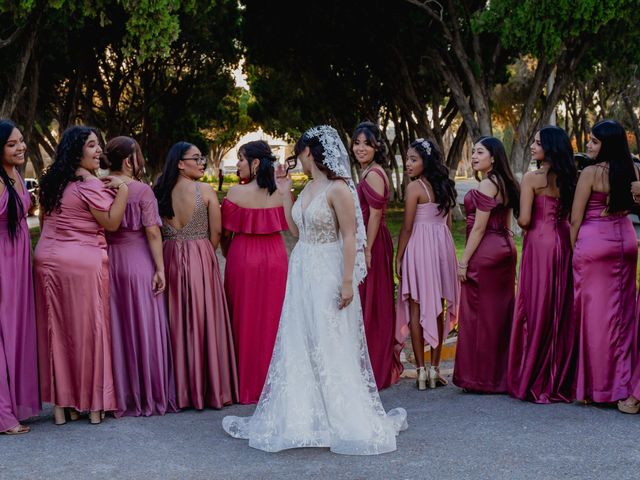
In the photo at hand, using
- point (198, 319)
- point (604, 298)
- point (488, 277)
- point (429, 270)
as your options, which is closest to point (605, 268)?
point (604, 298)

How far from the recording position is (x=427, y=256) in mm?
7773

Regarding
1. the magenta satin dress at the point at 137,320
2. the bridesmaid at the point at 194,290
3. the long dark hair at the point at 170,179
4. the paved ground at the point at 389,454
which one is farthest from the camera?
the long dark hair at the point at 170,179

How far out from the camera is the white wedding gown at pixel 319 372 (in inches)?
228

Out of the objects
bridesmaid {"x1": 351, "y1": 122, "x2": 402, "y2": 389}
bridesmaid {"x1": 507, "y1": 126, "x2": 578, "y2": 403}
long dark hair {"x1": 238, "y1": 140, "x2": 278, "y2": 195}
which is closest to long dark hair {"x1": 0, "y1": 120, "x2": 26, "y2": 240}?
long dark hair {"x1": 238, "y1": 140, "x2": 278, "y2": 195}

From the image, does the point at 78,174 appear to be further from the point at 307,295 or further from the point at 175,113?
the point at 175,113

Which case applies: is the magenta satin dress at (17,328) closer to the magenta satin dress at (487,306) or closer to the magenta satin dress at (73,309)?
the magenta satin dress at (73,309)

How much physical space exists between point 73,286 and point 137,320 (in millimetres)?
603

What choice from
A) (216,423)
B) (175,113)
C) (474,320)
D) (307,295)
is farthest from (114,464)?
(175,113)

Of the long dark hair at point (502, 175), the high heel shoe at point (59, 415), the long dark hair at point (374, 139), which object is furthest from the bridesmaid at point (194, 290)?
the long dark hair at point (502, 175)

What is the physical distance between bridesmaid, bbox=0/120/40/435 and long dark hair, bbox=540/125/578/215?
4.21 m

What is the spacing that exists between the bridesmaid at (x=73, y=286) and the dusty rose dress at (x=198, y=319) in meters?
0.70

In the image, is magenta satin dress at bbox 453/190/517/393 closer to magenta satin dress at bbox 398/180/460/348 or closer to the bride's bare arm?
magenta satin dress at bbox 398/180/460/348

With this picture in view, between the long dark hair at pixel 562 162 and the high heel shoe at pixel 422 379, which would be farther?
the high heel shoe at pixel 422 379

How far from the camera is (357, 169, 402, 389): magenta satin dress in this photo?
7797 millimetres
